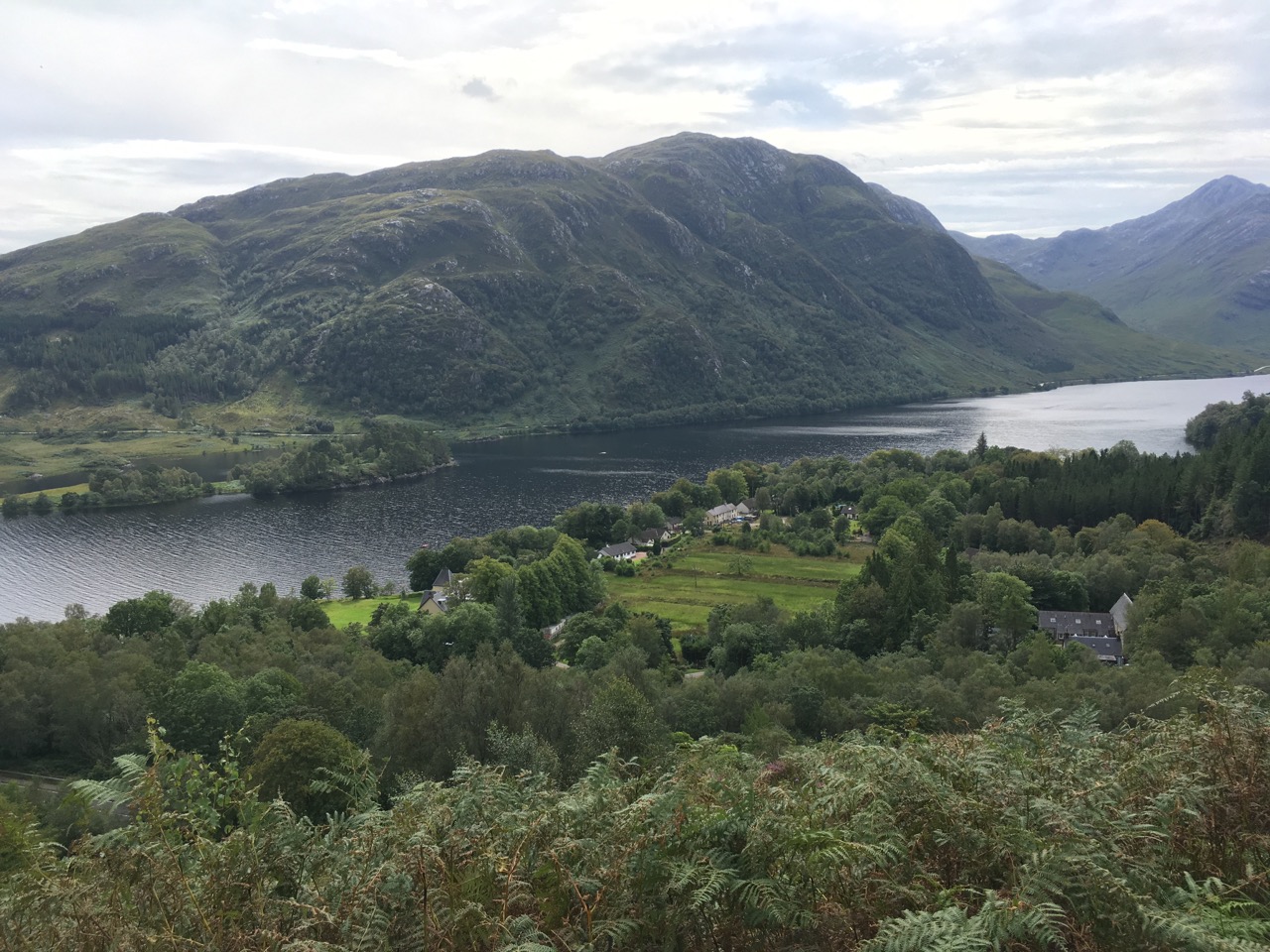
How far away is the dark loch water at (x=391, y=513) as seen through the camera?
82375 mm

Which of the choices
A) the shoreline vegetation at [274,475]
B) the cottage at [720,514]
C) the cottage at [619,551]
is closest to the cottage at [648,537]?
the cottage at [619,551]

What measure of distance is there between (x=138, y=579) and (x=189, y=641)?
37.0 meters

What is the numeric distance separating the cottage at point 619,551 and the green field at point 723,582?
18.2ft

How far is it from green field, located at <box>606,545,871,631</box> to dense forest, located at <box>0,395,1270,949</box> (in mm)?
2860

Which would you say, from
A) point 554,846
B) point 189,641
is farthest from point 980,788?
point 189,641

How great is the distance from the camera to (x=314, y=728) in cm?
2448

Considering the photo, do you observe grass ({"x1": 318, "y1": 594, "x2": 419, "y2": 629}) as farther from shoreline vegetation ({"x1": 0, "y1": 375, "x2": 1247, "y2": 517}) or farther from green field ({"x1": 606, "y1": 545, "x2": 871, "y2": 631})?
shoreline vegetation ({"x1": 0, "y1": 375, "x2": 1247, "y2": 517})

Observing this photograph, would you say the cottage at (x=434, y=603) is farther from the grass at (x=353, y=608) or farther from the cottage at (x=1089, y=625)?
the cottage at (x=1089, y=625)

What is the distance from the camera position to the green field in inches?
2525

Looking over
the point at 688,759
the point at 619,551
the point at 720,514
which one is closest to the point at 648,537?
the point at 619,551

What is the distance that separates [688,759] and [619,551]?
242ft

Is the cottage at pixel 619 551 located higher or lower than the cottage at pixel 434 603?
higher

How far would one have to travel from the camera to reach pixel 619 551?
3278 inches

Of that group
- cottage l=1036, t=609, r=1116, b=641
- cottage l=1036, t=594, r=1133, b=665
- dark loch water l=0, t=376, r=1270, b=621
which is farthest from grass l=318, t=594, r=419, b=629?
cottage l=1036, t=594, r=1133, b=665
